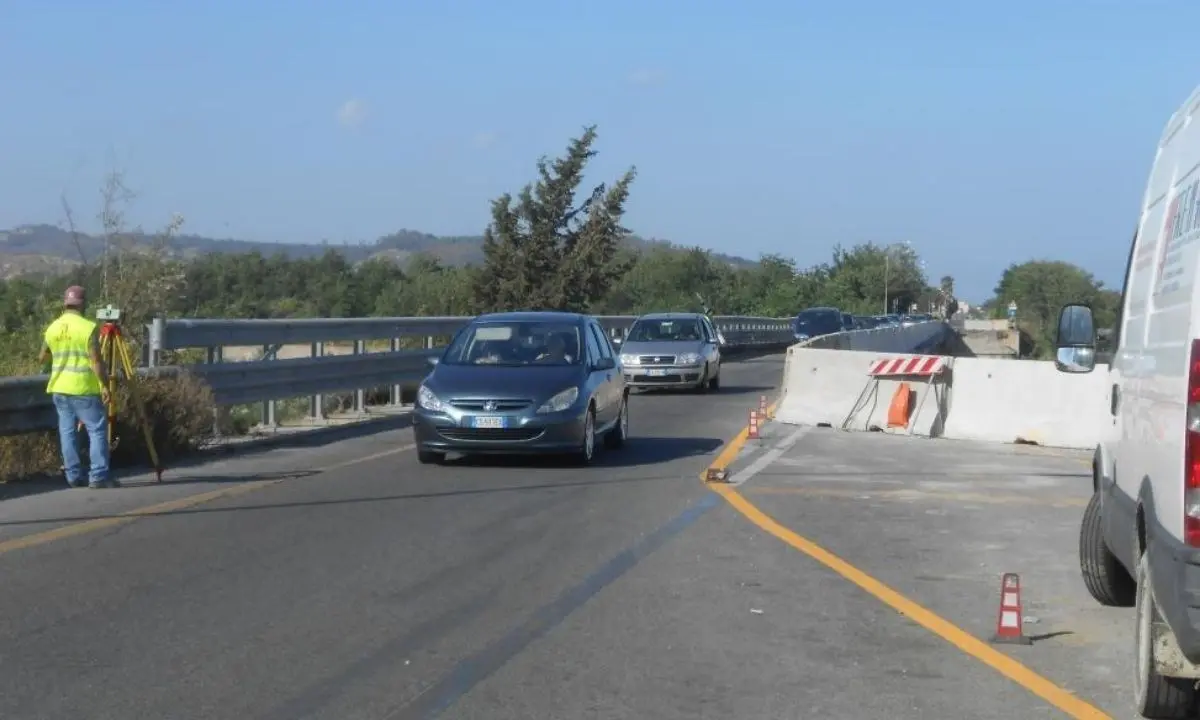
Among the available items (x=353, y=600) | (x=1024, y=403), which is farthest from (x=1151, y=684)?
(x=1024, y=403)

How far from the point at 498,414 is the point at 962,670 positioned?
8189 mm

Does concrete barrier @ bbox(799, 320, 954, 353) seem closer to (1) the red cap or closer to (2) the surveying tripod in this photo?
(2) the surveying tripod

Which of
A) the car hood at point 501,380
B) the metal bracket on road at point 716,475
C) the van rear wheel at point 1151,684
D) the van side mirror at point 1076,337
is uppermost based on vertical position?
the van side mirror at point 1076,337

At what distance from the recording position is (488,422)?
14.8 m

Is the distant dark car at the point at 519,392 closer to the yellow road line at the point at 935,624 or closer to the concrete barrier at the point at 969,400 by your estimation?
the yellow road line at the point at 935,624

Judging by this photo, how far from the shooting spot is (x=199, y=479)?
44.7 feet

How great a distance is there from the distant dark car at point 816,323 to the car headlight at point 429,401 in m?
→ 37.0

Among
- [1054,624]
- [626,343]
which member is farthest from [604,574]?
[626,343]

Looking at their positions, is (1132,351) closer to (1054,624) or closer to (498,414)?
(1054,624)

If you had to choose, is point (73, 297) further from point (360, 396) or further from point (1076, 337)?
point (360, 396)

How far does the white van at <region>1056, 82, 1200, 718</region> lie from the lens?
5113 mm

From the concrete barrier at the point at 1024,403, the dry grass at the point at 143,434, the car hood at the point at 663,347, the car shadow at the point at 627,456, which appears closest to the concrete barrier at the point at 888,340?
the car hood at the point at 663,347

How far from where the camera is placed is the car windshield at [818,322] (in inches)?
2063

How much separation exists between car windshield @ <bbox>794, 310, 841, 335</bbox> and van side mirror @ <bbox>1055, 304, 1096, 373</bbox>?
143ft
